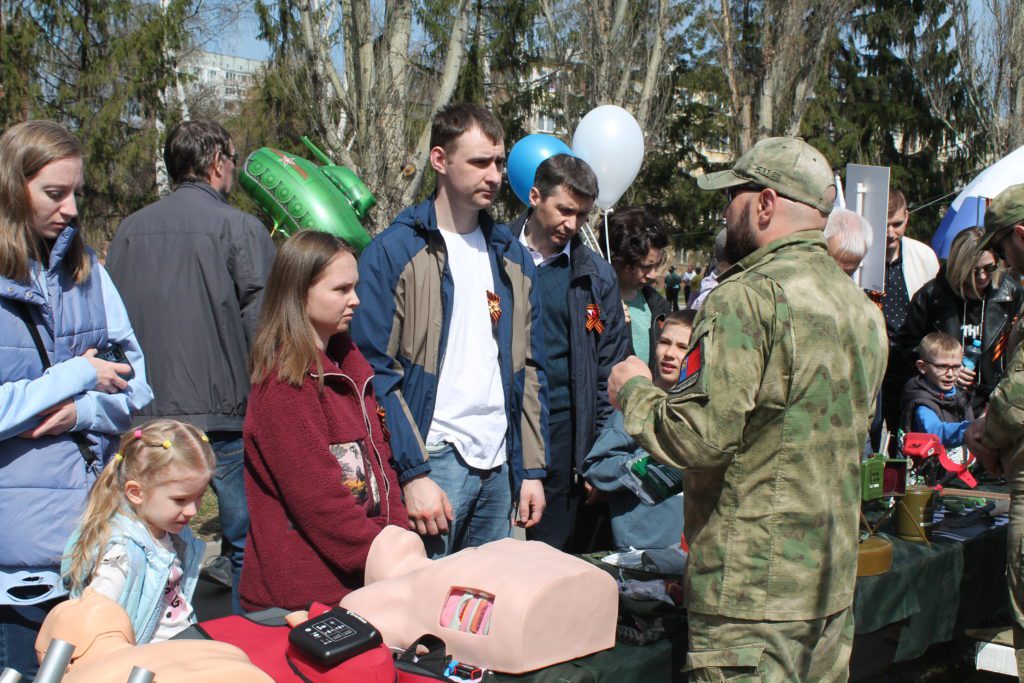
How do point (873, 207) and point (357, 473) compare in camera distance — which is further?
point (873, 207)

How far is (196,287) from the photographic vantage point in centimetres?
340

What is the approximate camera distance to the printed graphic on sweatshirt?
2.34 m

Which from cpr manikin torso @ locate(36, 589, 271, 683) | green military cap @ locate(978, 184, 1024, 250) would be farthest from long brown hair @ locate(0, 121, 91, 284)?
green military cap @ locate(978, 184, 1024, 250)

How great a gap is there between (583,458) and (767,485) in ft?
4.76

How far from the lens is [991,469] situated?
3018 mm

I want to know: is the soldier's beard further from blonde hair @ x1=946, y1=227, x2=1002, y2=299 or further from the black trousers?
blonde hair @ x1=946, y1=227, x2=1002, y2=299

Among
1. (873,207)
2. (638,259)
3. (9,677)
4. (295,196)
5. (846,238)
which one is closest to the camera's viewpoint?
(9,677)

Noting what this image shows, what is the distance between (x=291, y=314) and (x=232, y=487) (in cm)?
144

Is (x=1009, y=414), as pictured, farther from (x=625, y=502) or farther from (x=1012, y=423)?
(x=625, y=502)

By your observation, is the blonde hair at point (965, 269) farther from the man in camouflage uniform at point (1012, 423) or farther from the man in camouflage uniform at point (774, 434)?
the man in camouflage uniform at point (774, 434)

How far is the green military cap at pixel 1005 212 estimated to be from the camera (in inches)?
110

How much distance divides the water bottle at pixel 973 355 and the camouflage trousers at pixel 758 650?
2890 mm

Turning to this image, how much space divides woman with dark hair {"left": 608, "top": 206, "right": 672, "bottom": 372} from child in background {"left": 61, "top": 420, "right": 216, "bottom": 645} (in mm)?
2221

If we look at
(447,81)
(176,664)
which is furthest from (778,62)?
(176,664)
